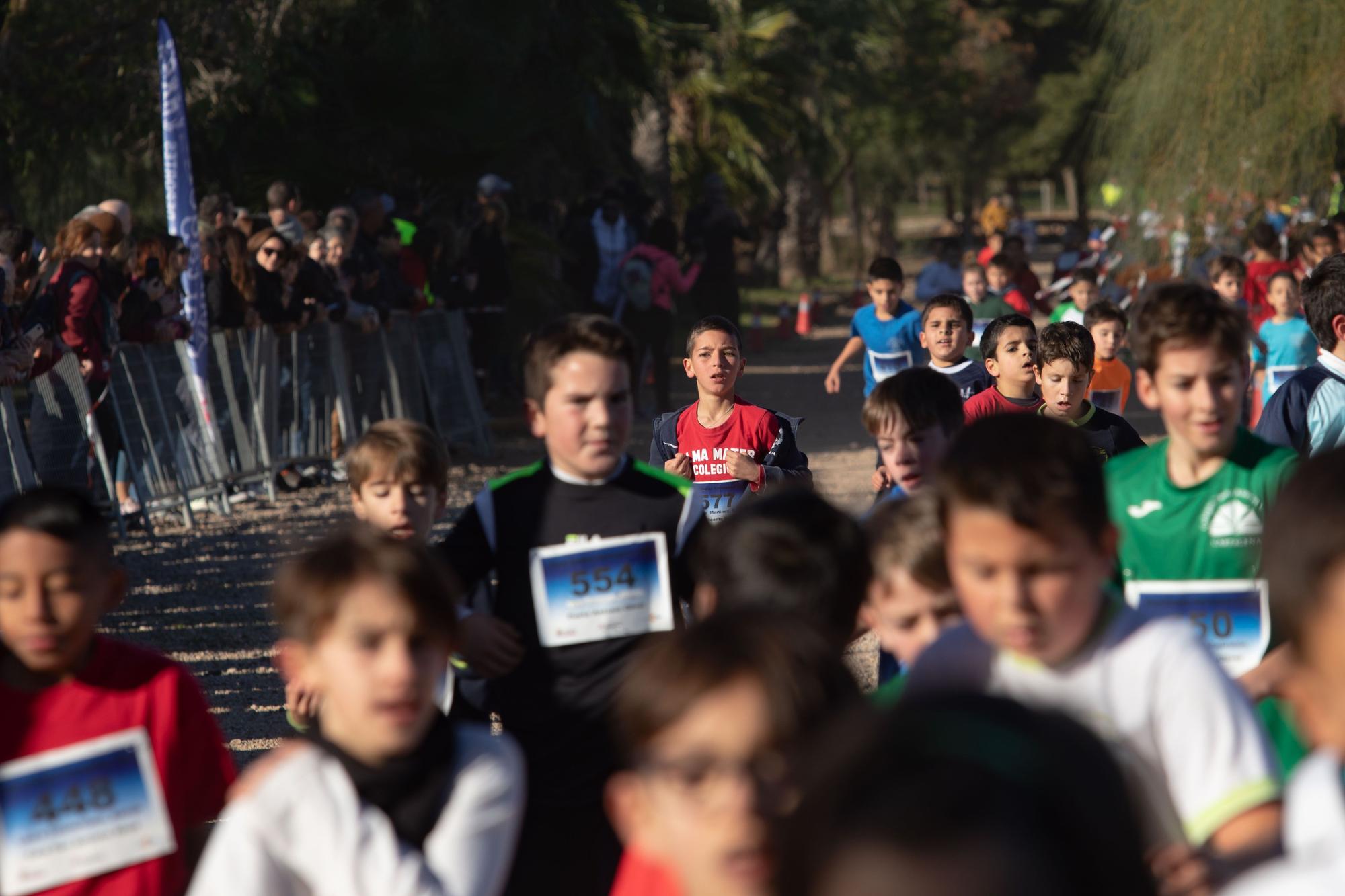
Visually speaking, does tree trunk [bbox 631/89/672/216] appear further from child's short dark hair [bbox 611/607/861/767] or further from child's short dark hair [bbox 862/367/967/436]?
child's short dark hair [bbox 611/607/861/767]

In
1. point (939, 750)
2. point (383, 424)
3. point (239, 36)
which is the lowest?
point (939, 750)

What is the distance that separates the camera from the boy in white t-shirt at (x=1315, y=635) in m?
1.96

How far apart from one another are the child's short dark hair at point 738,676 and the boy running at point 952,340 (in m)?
5.95

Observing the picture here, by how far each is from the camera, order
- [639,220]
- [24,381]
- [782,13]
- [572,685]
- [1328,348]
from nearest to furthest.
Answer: [572,685] < [1328,348] < [24,381] < [639,220] < [782,13]

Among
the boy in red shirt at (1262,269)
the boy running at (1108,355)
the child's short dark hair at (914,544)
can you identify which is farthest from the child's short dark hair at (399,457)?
the boy in red shirt at (1262,269)

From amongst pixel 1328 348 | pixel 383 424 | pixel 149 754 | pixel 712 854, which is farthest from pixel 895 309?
pixel 712 854

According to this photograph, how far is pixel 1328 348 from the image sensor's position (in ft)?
18.7

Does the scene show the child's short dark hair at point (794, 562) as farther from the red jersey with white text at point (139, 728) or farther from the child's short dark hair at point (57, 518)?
the child's short dark hair at point (57, 518)

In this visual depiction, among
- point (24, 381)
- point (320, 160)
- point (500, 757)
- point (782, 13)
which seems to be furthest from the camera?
point (782, 13)

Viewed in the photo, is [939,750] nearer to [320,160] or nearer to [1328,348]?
[1328,348]

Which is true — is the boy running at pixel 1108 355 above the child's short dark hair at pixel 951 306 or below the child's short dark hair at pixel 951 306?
below

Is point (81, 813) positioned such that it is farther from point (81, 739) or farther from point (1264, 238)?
point (1264, 238)

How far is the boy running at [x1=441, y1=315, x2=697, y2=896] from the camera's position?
370 cm

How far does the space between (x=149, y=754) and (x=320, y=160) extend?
14.0 metres
